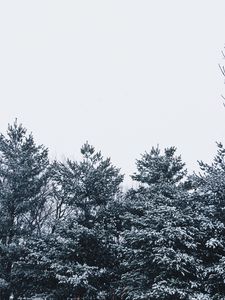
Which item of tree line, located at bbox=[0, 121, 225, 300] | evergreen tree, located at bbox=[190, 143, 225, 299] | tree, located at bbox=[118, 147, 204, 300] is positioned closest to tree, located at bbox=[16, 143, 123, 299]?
tree line, located at bbox=[0, 121, 225, 300]

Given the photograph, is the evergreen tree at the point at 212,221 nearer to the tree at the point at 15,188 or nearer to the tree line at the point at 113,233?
the tree line at the point at 113,233

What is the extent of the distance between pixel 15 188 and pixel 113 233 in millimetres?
7442

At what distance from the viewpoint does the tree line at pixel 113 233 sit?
17094 millimetres

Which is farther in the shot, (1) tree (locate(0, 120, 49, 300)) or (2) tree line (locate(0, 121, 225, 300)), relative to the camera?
(1) tree (locate(0, 120, 49, 300))

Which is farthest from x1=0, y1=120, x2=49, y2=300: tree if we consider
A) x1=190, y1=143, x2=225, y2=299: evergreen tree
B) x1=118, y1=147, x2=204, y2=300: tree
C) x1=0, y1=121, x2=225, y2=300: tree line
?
x1=190, y1=143, x2=225, y2=299: evergreen tree

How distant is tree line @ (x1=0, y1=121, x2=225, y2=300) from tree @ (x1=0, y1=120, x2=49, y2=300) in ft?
0.21

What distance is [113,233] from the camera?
69.6ft

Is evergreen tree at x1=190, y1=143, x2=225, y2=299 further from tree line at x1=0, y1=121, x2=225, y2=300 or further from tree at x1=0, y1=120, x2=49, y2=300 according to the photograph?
tree at x1=0, y1=120, x2=49, y2=300

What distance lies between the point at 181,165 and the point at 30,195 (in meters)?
11.1

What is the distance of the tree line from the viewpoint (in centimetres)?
1709

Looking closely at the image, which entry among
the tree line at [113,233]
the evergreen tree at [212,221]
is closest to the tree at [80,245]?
the tree line at [113,233]

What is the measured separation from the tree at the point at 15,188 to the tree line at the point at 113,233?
0.06 meters

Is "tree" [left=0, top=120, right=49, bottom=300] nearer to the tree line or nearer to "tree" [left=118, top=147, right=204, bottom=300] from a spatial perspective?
the tree line

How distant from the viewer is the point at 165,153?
2442cm
